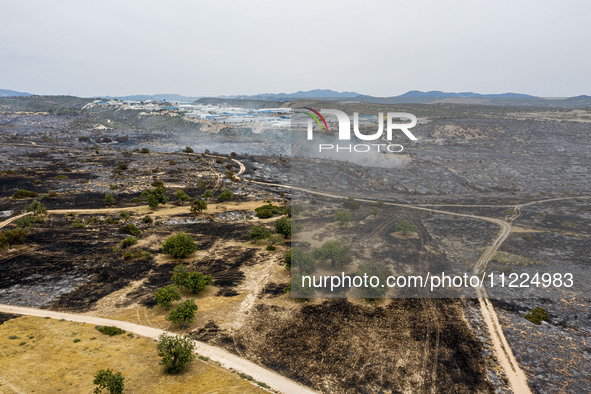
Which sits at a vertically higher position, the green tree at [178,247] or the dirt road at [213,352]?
the green tree at [178,247]

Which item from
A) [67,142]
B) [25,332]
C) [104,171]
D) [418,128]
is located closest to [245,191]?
[104,171]

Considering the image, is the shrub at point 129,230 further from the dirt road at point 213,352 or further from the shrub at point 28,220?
the dirt road at point 213,352

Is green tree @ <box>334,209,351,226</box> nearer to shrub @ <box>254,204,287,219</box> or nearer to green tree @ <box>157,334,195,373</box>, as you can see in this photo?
shrub @ <box>254,204,287,219</box>

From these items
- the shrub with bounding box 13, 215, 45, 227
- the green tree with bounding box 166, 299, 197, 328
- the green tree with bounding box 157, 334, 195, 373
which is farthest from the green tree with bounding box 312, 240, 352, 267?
the shrub with bounding box 13, 215, 45, 227

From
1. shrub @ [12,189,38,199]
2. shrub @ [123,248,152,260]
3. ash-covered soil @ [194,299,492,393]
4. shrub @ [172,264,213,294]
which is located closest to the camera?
ash-covered soil @ [194,299,492,393]

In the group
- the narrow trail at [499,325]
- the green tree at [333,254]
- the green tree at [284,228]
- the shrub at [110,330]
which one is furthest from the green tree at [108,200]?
the narrow trail at [499,325]

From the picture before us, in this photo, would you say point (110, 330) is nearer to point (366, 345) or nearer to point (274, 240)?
point (366, 345)

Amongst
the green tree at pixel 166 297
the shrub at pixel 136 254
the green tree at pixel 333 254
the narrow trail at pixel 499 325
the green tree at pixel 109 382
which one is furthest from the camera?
the shrub at pixel 136 254

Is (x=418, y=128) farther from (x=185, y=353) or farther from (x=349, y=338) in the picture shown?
(x=185, y=353)
